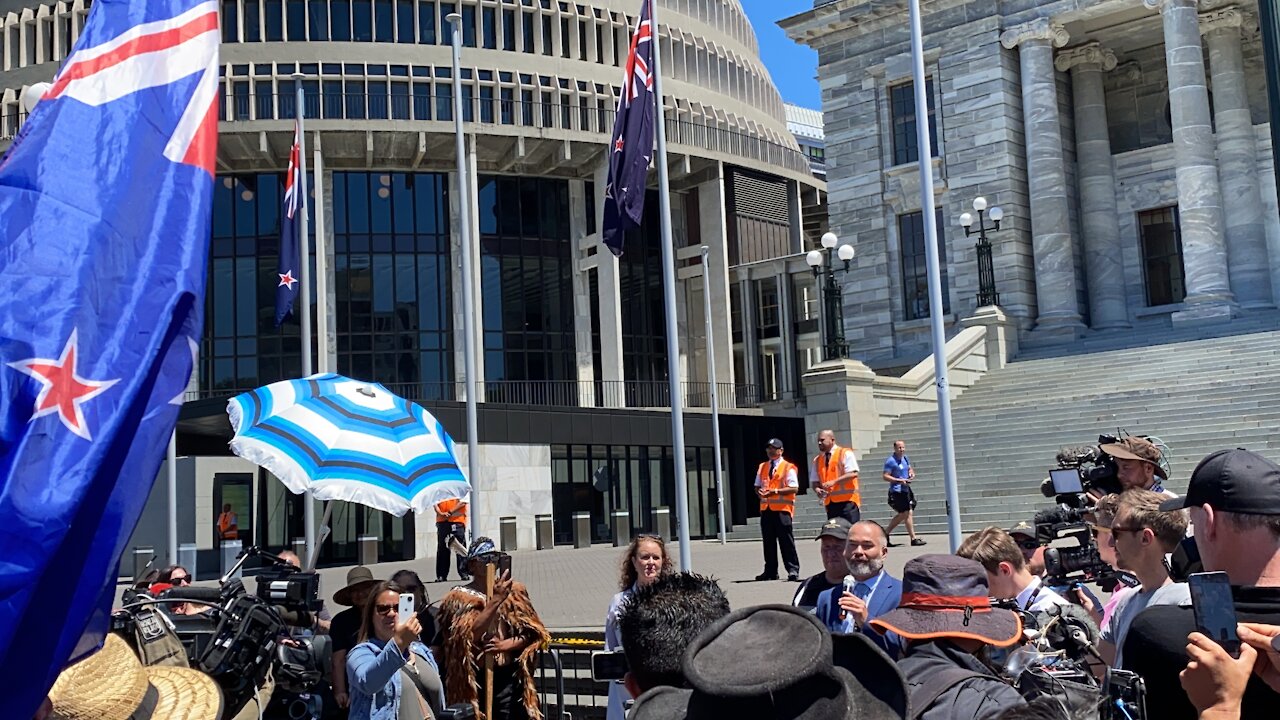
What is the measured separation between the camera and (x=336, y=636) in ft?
26.8

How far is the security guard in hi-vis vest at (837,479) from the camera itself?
1655 cm

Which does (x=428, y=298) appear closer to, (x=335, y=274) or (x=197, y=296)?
(x=335, y=274)

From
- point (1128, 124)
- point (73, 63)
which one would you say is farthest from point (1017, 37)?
point (73, 63)

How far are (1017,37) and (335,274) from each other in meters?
24.4

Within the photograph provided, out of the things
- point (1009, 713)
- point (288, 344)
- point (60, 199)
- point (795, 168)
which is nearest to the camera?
point (1009, 713)

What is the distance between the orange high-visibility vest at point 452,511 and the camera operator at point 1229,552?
59.2 feet

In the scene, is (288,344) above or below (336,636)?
above

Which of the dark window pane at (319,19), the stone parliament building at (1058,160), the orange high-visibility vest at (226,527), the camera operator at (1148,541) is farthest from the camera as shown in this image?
the dark window pane at (319,19)

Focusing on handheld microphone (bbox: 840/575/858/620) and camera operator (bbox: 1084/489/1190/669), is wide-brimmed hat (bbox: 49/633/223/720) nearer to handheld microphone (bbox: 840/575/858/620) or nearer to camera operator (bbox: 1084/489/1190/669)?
handheld microphone (bbox: 840/575/858/620)

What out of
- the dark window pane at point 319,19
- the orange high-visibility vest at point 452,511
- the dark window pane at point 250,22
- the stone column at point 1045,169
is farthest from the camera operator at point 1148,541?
the dark window pane at point 250,22

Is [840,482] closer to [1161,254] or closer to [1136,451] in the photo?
[1136,451]

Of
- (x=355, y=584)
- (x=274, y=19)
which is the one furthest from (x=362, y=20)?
(x=355, y=584)

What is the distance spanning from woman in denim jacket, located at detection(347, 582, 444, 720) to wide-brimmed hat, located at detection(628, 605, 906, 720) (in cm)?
352

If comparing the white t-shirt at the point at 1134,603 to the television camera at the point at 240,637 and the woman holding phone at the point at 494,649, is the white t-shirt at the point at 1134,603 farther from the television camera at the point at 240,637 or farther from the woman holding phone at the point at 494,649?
the television camera at the point at 240,637
